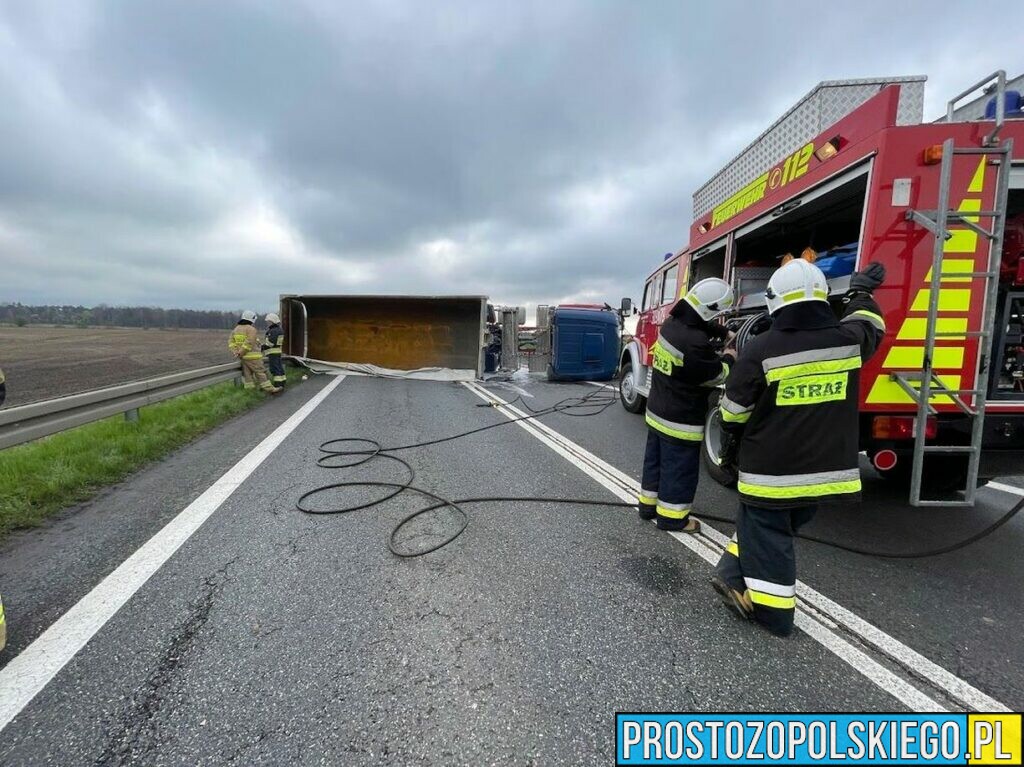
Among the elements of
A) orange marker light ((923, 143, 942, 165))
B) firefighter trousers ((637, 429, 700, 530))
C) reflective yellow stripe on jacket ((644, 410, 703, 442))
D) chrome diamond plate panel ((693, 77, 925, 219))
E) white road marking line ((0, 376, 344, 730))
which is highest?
chrome diamond plate panel ((693, 77, 925, 219))

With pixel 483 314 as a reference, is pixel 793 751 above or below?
below

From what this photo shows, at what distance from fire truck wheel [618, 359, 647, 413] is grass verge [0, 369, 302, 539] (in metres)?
6.14

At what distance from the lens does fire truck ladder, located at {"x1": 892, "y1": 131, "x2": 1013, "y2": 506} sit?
259cm

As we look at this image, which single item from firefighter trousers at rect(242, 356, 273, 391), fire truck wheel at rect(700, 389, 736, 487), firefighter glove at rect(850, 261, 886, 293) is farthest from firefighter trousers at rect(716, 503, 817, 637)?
firefighter trousers at rect(242, 356, 273, 391)

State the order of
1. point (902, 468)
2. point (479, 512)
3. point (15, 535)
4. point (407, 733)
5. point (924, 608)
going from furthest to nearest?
point (479, 512) < point (902, 468) < point (15, 535) < point (924, 608) < point (407, 733)

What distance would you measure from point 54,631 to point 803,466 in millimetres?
3480

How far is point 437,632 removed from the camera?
7.02 feet

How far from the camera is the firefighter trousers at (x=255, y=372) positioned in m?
8.92

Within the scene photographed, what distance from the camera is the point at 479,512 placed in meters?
3.55

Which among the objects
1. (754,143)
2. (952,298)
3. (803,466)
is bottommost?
(803,466)

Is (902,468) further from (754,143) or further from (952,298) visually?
(754,143)

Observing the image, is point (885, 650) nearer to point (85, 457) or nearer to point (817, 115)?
point (817, 115)

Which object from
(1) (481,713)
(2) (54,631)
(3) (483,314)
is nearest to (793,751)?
(1) (481,713)

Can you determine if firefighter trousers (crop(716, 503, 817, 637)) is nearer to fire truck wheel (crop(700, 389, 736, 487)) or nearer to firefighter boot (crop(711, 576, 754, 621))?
firefighter boot (crop(711, 576, 754, 621))
